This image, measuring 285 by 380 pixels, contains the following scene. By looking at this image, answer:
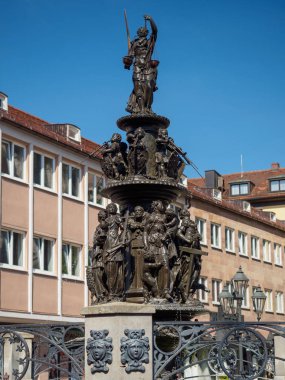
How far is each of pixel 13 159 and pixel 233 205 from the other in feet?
98.4

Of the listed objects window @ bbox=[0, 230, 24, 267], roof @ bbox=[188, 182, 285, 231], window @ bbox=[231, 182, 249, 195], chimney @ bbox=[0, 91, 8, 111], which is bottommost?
window @ bbox=[0, 230, 24, 267]

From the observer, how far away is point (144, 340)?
11766 mm

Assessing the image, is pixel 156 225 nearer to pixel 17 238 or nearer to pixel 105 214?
pixel 105 214

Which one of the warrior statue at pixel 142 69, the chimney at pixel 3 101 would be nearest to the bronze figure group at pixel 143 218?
the warrior statue at pixel 142 69

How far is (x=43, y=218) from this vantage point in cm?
4144

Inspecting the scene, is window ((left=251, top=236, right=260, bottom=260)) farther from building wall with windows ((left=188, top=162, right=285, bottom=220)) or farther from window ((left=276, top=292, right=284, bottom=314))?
building wall with windows ((left=188, top=162, right=285, bottom=220))

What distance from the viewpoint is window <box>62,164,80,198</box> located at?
43728 mm

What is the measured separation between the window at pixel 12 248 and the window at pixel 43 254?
1.05 meters

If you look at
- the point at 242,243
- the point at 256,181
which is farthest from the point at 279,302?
the point at 256,181

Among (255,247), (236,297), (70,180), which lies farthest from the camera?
(255,247)

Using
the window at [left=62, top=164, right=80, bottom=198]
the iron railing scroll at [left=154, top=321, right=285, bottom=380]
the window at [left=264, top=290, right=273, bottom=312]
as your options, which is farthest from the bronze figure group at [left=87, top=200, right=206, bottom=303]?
the window at [left=264, top=290, right=273, bottom=312]

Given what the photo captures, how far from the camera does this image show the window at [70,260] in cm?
4291

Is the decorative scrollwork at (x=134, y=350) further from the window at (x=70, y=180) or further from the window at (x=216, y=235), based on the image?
the window at (x=216, y=235)

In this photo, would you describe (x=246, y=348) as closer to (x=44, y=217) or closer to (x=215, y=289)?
(x=44, y=217)
